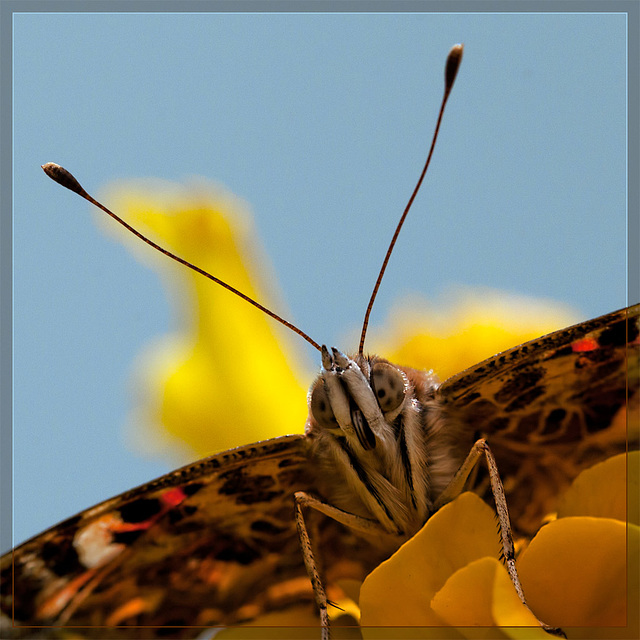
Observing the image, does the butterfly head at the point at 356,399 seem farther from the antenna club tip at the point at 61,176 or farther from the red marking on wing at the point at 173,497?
the antenna club tip at the point at 61,176

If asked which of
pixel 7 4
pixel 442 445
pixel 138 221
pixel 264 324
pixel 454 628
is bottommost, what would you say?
pixel 454 628

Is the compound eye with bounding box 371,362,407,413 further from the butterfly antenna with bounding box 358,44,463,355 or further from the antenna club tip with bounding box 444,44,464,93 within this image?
the antenna club tip with bounding box 444,44,464,93

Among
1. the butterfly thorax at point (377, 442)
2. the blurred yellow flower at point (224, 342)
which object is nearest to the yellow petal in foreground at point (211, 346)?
the blurred yellow flower at point (224, 342)

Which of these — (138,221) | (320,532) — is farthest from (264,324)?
(320,532)

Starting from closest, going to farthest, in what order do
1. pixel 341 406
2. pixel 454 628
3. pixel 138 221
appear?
pixel 454 628, pixel 341 406, pixel 138 221

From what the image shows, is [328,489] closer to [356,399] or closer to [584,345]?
[356,399]

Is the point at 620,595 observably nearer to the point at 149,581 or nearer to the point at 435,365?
the point at 149,581

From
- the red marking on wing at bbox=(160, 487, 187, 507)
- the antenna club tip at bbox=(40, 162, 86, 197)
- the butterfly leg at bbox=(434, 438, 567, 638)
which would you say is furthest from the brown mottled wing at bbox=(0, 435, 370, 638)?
the antenna club tip at bbox=(40, 162, 86, 197)
